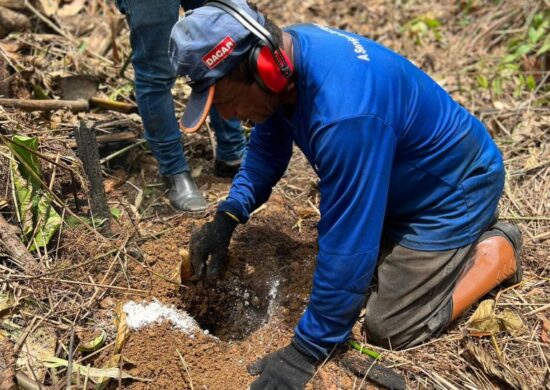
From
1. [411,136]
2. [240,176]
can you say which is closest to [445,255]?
[411,136]

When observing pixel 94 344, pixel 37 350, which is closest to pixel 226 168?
pixel 94 344

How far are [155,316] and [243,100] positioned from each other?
99 cm

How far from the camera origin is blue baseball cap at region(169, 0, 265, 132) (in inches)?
66.1

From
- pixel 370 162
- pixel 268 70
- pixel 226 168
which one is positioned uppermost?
pixel 268 70

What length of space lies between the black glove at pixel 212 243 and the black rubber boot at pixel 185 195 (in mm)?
419

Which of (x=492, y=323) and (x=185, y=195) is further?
(x=185, y=195)

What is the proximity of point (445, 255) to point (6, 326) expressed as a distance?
67.5 inches

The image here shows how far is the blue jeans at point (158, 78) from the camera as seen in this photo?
2484 millimetres

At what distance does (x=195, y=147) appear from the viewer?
3.42 m

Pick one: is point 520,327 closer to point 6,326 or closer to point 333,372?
point 333,372

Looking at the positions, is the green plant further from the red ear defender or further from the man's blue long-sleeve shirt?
the red ear defender

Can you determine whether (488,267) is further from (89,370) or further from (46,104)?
(46,104)

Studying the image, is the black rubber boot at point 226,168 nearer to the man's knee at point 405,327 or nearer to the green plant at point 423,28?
the man's knee at point 405,327

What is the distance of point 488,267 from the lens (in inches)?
92.0
